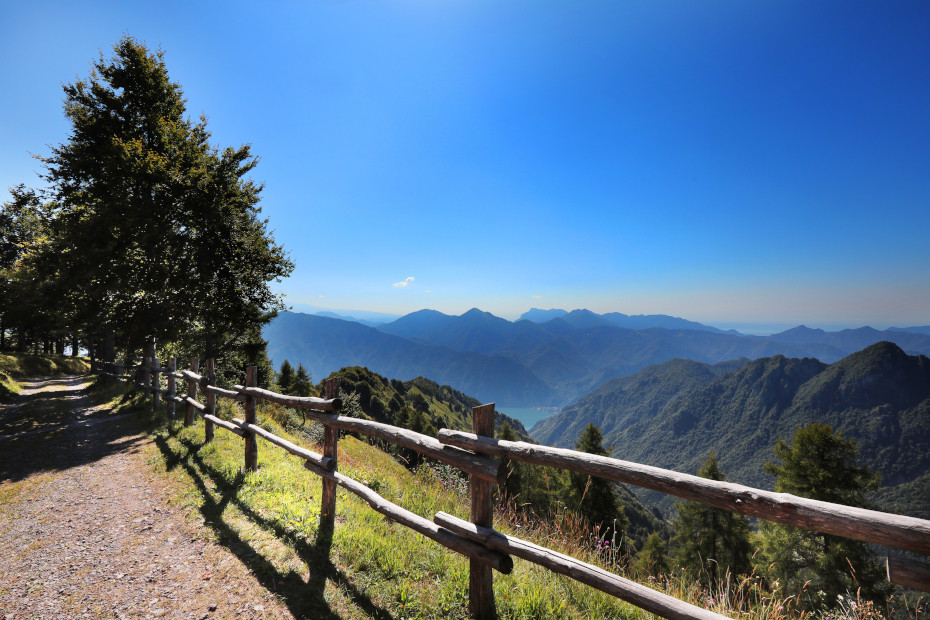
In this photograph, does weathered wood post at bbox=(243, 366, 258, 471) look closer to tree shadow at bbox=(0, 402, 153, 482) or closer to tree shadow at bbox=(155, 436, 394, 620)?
tree shadow at bbox=(155, 436, 394, 620)

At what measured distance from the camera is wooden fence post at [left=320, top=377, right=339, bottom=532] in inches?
218

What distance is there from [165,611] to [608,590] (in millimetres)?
4735

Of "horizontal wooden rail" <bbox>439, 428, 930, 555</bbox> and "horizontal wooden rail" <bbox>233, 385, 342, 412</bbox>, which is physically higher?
"horizontal wooden rail" <bbox>439, 428, 930, 555</bbox>

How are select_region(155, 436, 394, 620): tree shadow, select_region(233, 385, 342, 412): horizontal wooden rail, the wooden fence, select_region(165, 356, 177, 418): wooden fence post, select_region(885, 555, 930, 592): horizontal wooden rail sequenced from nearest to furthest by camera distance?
select_region(885, 555, 930, 592): horizontal wooden rail < the wooden fence < select_region(155, 436, 394, 620): tree shadow < select_region(233, 385, 342, 412): horizontal wooden rail < select_region(165, 356, 177, 418): wooden fence post

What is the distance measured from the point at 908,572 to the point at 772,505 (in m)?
0.65

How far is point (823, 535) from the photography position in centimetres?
2525

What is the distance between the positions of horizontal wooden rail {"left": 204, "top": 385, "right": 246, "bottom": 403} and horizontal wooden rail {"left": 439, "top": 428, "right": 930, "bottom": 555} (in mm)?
7162

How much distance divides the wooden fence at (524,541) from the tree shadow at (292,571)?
526 mm

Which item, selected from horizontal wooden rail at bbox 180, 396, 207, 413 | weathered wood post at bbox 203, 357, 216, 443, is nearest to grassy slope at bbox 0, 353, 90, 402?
horizontal wooden rail at bbox 180, 396, 207, 413

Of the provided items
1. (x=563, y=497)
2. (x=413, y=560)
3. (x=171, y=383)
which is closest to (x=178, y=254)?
(x=171, y=383)

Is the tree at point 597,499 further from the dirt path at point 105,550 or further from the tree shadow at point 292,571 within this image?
the dirt path at point 105,550

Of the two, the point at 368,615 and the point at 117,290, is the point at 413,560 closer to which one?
the point at 368,615

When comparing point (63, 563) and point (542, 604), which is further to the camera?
point (63, 563)

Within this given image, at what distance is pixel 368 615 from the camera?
3.89 m
